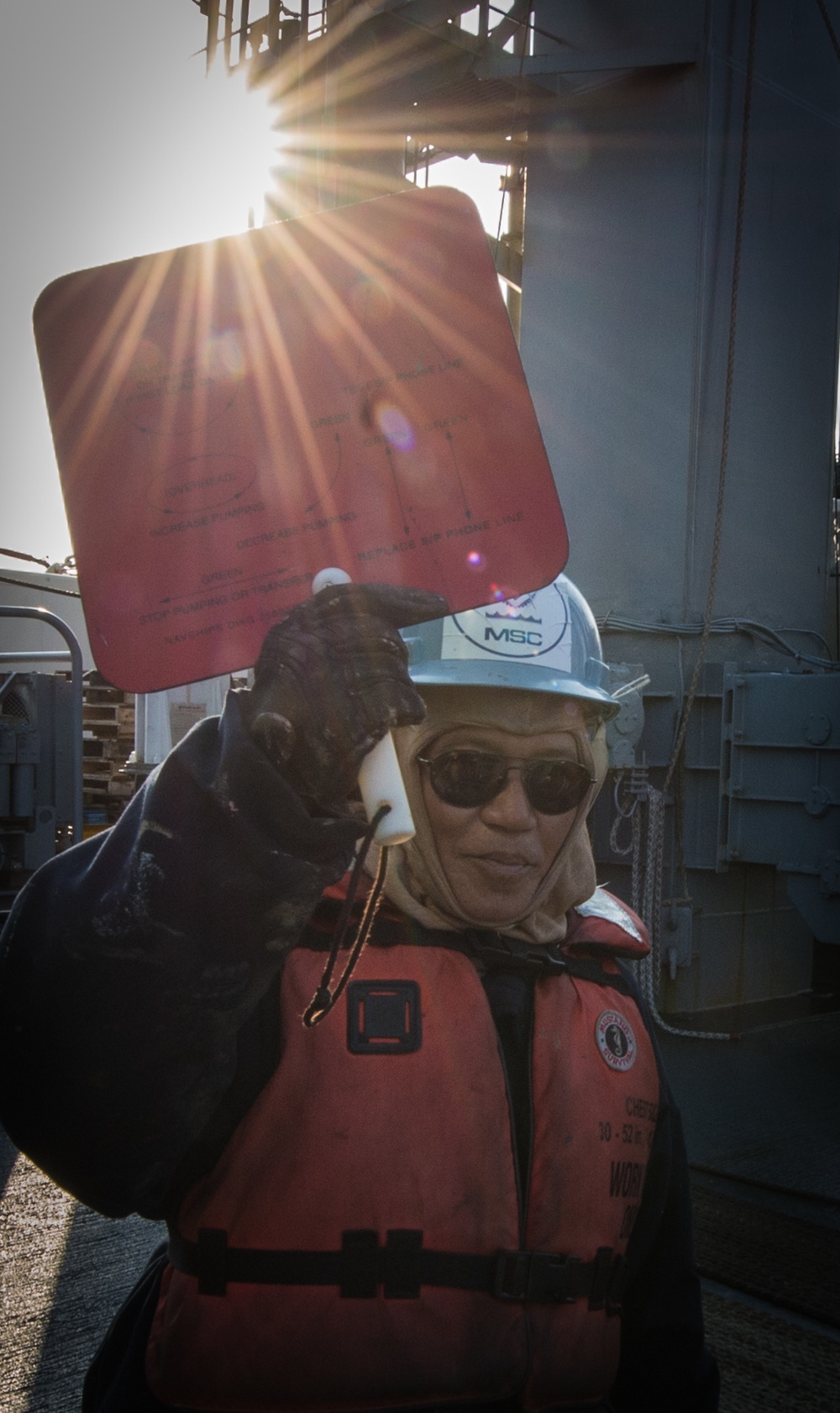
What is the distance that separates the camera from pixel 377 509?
1439 millimetres

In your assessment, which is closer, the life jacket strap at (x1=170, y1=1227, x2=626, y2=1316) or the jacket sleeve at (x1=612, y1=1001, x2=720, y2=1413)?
the life jacket strap at (x1=170, y1=1227, x2=626, y2=1316)

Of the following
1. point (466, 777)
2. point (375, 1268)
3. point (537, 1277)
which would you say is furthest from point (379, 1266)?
point (466, 777)

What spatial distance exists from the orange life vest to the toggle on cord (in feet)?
1.98

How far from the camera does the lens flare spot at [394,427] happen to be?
4.78ft

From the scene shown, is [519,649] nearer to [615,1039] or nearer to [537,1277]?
[615,1039]

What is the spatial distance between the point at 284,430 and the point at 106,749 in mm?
11988

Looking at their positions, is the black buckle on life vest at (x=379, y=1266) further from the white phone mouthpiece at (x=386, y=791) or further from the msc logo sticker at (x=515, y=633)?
the msc logo sticker at (x=515, y=633)

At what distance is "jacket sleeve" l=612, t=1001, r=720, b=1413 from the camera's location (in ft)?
6.01

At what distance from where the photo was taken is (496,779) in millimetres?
1865

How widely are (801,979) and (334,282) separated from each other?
727 cm

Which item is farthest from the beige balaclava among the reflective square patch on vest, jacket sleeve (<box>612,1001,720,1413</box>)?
jacket sleeve (<box>612,1001,720,1413</box>)

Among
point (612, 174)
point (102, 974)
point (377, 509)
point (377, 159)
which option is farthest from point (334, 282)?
point (377, 159)

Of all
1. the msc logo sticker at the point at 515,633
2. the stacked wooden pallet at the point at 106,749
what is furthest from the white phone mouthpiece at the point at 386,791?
the stacked wooden pallet at the point at 106,749

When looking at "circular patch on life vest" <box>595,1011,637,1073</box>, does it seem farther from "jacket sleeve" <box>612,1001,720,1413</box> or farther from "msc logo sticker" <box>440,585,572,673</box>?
"msc logo sticker" <box>440,585,572,673</box>
